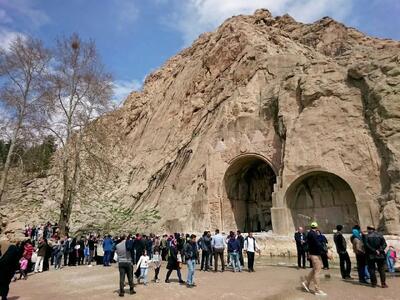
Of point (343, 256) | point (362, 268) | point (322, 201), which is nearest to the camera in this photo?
point (362, 268)

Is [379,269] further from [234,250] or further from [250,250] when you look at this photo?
[234,250]

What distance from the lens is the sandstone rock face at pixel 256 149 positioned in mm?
16328

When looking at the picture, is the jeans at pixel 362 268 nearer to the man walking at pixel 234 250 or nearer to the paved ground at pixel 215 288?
the paved ground at pixel 215 288

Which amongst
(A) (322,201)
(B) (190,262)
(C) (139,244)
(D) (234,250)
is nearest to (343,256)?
(D) (234,250)

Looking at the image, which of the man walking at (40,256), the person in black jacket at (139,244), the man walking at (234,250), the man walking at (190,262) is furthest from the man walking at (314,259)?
the man walking at (40,256)

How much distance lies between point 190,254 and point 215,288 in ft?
4.00

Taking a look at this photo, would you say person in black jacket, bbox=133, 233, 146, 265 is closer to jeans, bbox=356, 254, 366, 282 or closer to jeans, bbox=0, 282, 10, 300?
jeans, bbox=0, 282, 10, 300

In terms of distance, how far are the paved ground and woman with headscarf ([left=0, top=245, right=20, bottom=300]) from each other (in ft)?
3.45

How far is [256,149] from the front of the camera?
2077 cm

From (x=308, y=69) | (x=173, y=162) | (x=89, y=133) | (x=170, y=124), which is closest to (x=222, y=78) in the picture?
(x=170, y=124)

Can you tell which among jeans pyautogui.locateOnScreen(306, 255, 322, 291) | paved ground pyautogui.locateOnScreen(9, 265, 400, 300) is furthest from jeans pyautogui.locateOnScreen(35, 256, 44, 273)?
jeans pyautogui.locateOnScreen(306, 255, 322, 291)

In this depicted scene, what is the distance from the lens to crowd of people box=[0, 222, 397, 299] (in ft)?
→ 25.8

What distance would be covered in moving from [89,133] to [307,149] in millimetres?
13591

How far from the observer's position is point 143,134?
120 ft
